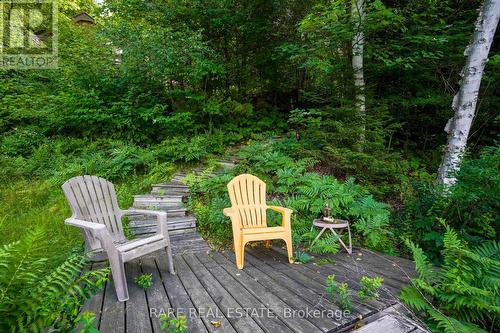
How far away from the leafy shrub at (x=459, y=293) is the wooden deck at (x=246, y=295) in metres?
0.20

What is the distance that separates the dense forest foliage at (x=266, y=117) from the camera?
3.52 m

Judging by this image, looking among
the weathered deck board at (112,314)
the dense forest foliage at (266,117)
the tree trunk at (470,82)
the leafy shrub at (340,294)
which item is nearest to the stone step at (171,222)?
the dense forest foliage at (266,117)

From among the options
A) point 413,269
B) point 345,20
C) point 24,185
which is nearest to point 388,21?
point 345,20

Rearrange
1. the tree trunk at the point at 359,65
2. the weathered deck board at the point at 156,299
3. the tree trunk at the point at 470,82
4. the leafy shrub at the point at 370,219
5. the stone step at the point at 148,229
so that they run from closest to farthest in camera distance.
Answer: the weathered deck board at the point at 156,299, the leafy shrub at the point at 370,219, the stone step at the point at 148,229, the tree trunk at the point at 470,82, the tree trunk at the point at 359,65

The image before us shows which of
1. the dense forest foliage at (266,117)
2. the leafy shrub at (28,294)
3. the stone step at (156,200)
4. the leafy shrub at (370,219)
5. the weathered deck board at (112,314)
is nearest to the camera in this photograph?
the leafy shrub at (28,294)

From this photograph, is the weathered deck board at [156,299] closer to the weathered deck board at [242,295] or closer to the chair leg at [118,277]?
the chair leg at [118,277]

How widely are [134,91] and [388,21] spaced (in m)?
5.42

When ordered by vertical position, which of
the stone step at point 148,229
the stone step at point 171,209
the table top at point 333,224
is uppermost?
the table top at point 333,224

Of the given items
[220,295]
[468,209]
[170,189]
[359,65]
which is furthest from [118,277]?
[359,65]

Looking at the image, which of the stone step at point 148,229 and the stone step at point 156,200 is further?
the stone step at point 156,200

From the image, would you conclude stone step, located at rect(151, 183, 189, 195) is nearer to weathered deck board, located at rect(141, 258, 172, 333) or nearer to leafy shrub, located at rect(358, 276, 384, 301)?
weathered deck board, located at rect(141, 258, 172, 333)

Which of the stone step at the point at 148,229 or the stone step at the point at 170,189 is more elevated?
the stone step at the point at 170,189

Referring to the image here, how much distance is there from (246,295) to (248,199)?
1193mm

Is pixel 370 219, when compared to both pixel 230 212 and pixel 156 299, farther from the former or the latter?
pixel 156 299
